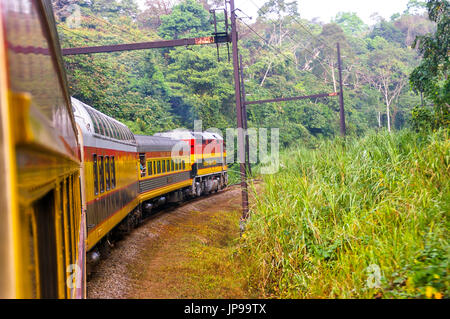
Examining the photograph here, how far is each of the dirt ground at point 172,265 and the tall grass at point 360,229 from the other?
1.84 feet

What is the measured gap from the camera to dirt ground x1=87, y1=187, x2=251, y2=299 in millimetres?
7305

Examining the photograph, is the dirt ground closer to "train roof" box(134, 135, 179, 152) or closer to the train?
"train roof" box(134, 135, 179, 152)

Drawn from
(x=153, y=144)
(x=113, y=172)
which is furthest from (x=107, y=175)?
(x=153, y=144)

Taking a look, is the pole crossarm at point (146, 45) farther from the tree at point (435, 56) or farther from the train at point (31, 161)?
the train at point (31, 161)

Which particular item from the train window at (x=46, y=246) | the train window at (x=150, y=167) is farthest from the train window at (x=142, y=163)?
the train window at (x=46, y=246)

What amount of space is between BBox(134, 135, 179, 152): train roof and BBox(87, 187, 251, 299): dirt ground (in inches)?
91.1

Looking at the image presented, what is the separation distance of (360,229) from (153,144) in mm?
10112

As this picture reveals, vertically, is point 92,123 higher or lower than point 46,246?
higher

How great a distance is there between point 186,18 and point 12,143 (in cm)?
3551

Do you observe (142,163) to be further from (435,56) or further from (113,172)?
(435,56)

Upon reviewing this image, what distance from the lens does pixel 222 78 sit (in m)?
33.5

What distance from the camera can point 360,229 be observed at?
654 cm

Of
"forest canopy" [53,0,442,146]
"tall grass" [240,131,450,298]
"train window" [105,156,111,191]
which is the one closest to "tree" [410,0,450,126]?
"forest canopy" [53,0,442,146]
